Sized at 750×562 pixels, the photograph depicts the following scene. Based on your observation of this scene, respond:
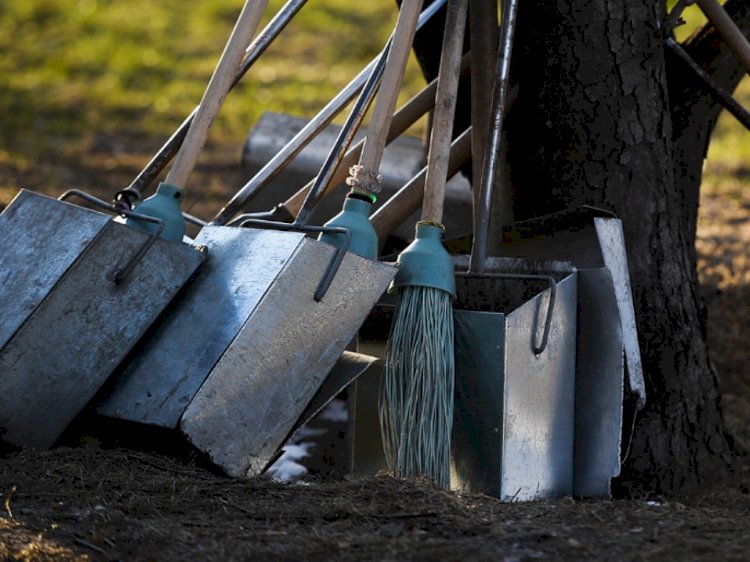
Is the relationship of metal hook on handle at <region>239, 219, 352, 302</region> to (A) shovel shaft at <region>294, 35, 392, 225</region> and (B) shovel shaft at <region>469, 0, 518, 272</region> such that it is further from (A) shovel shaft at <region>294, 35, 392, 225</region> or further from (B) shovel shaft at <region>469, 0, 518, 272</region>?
(B) shovel shaft at <region>469, 0, 518, 272</region>

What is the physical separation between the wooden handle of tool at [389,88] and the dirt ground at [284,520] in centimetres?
77

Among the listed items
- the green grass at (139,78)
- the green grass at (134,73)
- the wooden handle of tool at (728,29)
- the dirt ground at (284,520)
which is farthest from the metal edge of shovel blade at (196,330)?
the green grass at (139,78)

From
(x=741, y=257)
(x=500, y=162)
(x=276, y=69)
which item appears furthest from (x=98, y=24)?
(x=500, y=162)

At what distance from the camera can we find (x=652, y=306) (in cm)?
269

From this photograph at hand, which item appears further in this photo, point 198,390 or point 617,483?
point 617,483

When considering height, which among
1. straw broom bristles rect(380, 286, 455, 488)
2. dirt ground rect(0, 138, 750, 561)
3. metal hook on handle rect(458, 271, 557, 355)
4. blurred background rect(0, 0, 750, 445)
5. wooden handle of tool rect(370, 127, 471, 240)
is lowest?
dirt ground rect(0, 138, 750, 561)

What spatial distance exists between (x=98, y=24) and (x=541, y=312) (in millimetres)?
8343

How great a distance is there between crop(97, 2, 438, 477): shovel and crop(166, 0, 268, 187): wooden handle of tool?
14.7 inches

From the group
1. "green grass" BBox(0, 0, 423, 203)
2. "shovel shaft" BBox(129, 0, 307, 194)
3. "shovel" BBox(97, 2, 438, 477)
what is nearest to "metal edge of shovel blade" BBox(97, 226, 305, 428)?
"shovel" BBox(97, 2, 438, 477)

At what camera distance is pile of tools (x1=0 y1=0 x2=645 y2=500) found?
2072 mm

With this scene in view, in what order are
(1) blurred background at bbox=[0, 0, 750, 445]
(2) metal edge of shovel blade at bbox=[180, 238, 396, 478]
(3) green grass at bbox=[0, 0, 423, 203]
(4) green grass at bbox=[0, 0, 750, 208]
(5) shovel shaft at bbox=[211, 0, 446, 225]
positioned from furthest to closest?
(3) green grass at bbox=[0, 0, 423, 203] → (4) green grass at bbox=[0, 0, 750, 208] → (1) blurred background at bbox=[0, 0, 750, 445] → (5) shovel shaft at bbox=[211, 0, 446, 225] → (2) metal edge of shovel blade at bbox=[180, 238, 396, 478]

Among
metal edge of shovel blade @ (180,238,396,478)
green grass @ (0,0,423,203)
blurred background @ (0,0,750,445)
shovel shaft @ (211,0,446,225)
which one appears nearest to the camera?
metal edge of shovel blade @ (180,238,396,478)

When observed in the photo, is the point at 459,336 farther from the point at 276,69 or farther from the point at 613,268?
the point at 276,69

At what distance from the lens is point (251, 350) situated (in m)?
2.05
